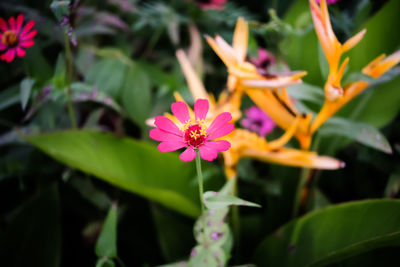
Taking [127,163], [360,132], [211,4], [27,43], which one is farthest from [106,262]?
[211,4]

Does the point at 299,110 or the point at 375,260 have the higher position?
the point at 299,110

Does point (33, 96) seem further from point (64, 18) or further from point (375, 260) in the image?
point (375, 260)

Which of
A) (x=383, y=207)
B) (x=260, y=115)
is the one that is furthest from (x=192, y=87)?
(x=383, y=207)

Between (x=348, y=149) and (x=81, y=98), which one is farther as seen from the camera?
(x=348, y=149)

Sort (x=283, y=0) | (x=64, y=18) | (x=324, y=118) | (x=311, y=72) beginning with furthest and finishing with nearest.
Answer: (x=283, y=0) < (x=311, y=72) < (x=324, y=118) < (x=64, y=18)

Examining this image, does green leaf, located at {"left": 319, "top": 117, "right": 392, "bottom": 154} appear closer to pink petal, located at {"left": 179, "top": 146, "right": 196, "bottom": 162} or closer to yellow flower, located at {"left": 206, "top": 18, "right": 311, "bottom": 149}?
yellow flower, located at {"left": 206, "top": 18, "right": 311, "bottom": 149}

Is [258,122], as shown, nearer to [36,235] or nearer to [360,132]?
[360,132]

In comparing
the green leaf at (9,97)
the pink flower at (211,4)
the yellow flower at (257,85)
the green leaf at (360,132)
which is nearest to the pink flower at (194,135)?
the yellow flower at (257,85)
